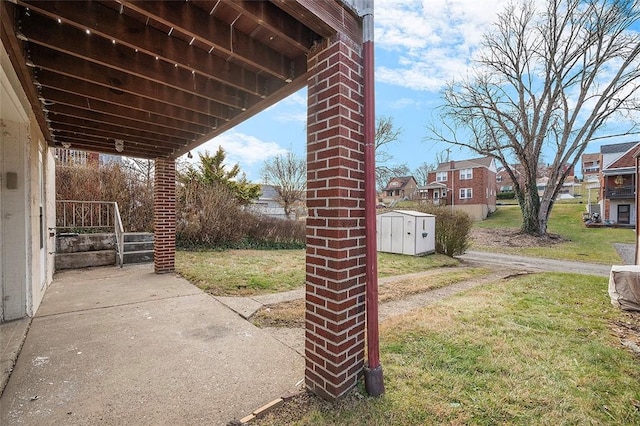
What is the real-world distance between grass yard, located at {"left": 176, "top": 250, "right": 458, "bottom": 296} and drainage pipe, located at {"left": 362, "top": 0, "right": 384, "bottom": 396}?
334 centimetres

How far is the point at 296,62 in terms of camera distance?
2.98 m

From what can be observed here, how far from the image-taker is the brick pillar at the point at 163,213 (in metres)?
6.29

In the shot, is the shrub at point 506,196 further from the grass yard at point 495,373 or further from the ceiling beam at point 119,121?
the ceiling beam at point 119,121

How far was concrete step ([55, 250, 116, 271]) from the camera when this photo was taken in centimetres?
661

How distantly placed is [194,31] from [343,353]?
109 inches

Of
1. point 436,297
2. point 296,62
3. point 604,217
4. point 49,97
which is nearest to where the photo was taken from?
point 296,62

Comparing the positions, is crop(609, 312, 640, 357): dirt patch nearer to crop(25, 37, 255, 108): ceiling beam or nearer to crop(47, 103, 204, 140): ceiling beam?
crop(25, 37, 255, 108): ceiling beam

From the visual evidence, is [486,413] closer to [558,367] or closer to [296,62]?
[558,367]

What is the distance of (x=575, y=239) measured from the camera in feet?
56.6

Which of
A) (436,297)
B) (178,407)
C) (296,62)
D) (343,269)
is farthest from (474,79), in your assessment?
(178,407)

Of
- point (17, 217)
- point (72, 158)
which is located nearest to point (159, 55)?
point (17, 217)

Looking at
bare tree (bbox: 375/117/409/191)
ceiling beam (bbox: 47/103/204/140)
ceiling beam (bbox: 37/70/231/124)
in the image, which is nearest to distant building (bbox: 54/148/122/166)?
ceiling beam (bbox: 47/103/204/140)

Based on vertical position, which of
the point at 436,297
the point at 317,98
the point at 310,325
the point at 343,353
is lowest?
the point at 436,297

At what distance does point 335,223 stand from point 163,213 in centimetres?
548
